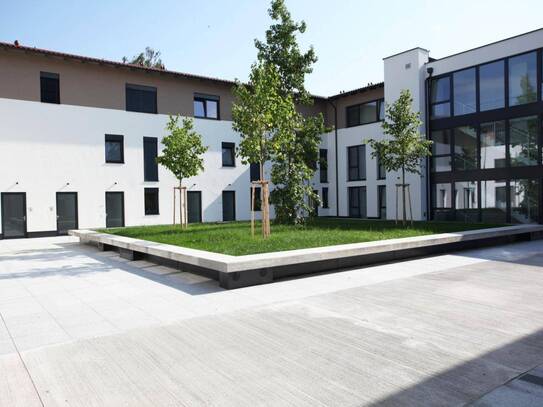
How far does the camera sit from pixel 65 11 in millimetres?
13070

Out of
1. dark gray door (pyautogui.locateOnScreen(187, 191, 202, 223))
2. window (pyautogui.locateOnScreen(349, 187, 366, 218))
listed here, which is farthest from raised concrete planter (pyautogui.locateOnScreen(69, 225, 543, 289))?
window (pyautogui.locateOnScreen(349, 187, 366, 218))

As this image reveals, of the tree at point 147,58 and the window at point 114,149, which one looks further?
the tree at point 147,58

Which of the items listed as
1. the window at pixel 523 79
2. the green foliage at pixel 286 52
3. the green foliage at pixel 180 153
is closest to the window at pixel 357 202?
the window at pixel 523 79

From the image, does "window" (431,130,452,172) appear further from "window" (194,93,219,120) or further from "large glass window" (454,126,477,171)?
"window" (194,93,219,120)

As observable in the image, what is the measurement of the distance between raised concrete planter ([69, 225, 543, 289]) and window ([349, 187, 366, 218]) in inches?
537

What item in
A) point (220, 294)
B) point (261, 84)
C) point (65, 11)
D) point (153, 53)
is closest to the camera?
point (220, 294)

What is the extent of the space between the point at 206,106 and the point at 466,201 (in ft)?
45.9

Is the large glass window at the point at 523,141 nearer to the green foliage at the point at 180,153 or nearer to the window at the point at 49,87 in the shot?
the green foliage at the point at 180,153

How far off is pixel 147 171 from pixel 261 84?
470 inches

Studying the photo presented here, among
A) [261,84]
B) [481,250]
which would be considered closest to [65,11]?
[261,84]

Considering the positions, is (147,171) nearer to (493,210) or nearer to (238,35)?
(238,35)

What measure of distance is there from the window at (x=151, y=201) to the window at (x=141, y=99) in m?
3.98

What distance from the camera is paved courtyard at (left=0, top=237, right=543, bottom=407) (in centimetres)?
348

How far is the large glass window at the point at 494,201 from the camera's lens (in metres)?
18.5
